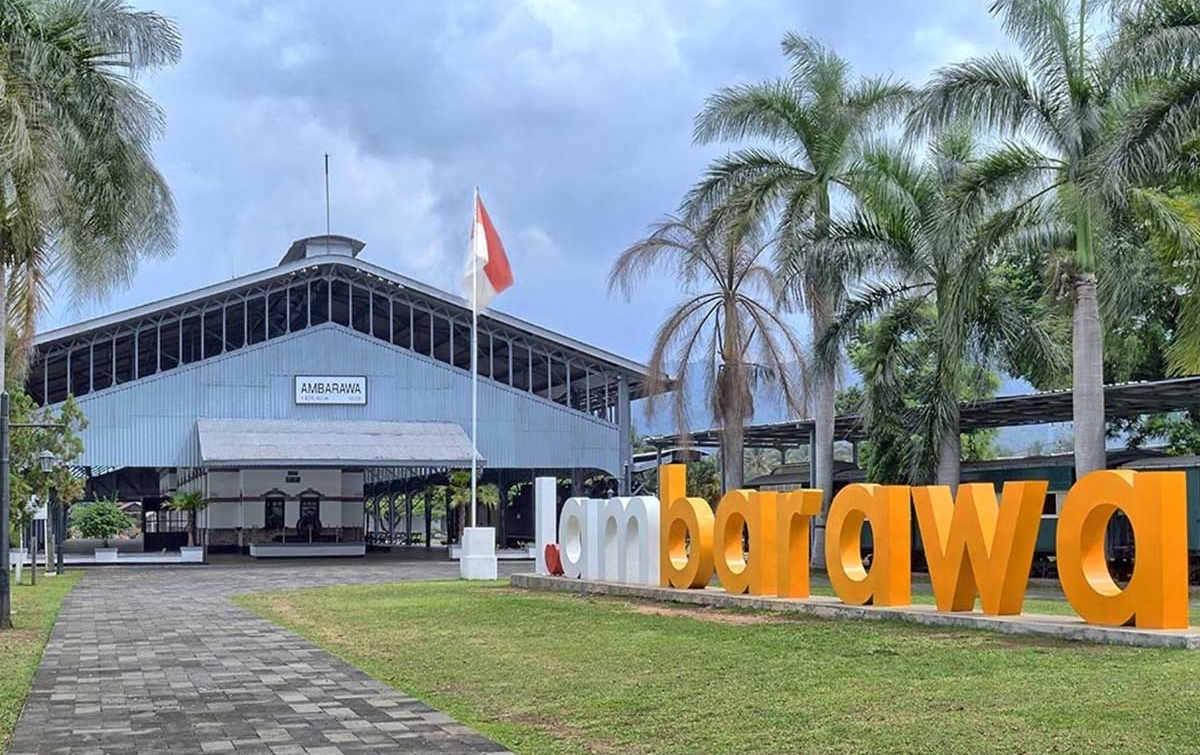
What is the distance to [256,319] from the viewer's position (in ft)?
138

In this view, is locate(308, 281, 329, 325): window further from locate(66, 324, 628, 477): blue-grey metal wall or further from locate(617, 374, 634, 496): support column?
locate(617, 374, 634, 496): support column

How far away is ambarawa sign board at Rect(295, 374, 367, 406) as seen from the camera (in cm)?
3947

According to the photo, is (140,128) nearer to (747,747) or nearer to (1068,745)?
(747,747)

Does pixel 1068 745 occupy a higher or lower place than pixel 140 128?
lower

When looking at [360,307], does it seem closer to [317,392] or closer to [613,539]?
[317,392]

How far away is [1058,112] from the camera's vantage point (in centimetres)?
2048

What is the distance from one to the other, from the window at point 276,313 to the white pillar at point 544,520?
17.4 meters

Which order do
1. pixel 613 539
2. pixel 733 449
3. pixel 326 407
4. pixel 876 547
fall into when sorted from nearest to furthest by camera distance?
pixel 876 547
pixel 613 539
pixel 733 449
pixel 326 407

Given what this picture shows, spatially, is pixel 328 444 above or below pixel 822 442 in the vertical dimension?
above

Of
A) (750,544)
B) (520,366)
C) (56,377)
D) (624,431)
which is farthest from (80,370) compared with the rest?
(750,544)

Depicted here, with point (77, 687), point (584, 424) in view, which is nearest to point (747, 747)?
point (77, 687)

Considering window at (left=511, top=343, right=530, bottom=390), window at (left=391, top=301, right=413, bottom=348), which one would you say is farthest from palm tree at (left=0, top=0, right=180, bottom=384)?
window at (left=511, top=343, right=530, bottom=390)

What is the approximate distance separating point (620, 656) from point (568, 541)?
32.7 ft

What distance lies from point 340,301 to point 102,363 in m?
8.01
